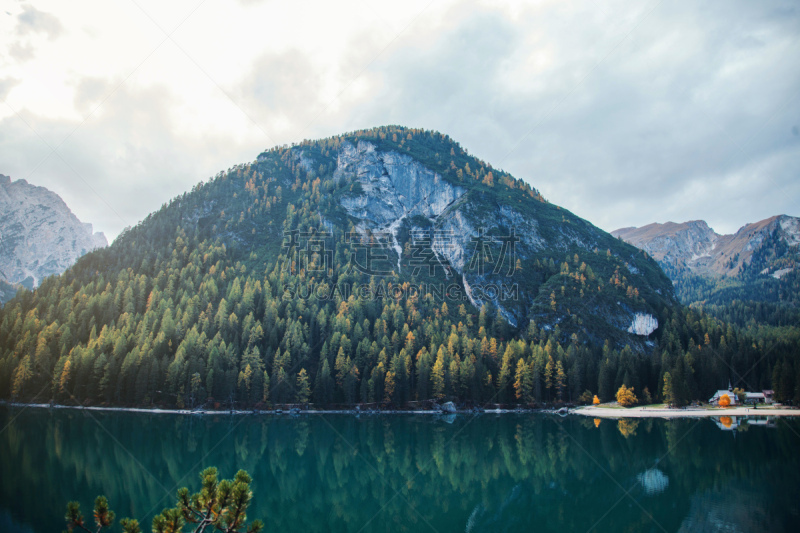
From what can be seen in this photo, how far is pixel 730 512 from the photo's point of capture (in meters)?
28.4

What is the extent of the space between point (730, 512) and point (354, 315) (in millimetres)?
93770

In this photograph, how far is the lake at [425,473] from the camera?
27984mm

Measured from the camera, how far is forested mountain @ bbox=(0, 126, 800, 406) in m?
83.1

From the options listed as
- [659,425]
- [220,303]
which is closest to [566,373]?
[659,425]

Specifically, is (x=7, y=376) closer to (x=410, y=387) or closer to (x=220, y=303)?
(x=220, y=303)

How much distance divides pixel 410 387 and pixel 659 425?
46.6m

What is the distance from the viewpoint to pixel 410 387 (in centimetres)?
9125

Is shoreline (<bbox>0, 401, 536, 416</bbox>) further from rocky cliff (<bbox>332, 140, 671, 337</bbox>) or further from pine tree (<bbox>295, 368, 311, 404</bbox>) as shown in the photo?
rocky cliff (<bbox>332, 140, 671, 337</bbox>)

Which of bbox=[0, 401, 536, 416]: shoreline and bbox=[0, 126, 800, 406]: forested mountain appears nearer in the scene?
bbox=[0, 401, 536, 416]: shoreline

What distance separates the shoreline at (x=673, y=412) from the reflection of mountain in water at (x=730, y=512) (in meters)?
50.0

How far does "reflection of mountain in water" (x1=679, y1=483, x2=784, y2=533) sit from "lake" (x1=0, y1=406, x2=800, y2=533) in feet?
0.41

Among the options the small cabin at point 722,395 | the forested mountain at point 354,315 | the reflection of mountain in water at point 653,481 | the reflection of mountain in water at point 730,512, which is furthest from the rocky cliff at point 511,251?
the reflection of mountain in water at point 730,512

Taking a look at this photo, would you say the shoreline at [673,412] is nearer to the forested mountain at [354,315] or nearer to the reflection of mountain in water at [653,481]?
the forested mountain at [354,315]

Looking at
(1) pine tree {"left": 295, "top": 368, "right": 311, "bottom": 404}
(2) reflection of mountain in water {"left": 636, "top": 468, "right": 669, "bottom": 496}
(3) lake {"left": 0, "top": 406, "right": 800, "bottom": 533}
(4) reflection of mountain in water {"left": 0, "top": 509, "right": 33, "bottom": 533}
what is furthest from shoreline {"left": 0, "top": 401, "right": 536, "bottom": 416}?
(4) reflection of mountain in water {"left": 0, "top": 509, "right": 33, "bottom": 533}
